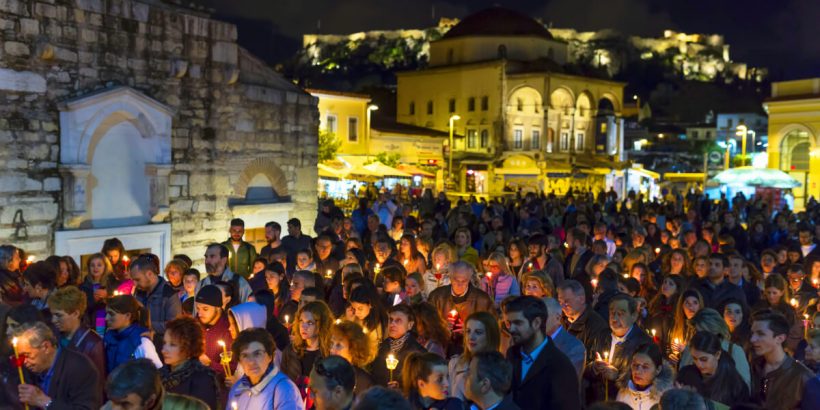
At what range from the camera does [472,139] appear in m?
54.0

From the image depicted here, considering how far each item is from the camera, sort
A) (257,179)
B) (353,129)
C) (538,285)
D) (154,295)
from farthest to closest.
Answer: (353,129) < (257,179) < (154,295) < (538,285)

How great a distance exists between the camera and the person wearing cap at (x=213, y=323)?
238 inches

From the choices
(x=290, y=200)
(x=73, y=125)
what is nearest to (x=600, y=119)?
(x=290, y=200)

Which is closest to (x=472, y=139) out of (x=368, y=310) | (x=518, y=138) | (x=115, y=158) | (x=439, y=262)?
(x=518, y=138)

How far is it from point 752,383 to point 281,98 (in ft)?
34.0

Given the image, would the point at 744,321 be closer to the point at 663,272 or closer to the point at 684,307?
the point at 684,307

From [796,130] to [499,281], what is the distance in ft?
108

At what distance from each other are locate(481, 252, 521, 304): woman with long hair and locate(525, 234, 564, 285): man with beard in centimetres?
104

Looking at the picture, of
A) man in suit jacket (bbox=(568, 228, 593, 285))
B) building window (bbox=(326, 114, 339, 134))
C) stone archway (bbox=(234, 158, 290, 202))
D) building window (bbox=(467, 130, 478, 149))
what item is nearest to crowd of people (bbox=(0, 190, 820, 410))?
man in suit jacket (bbox=(568, 228, 593, 285))

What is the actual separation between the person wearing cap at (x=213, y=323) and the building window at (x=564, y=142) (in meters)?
50.1

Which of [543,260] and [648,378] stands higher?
[543,260]

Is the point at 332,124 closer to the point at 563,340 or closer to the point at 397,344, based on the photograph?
the point at 397,344

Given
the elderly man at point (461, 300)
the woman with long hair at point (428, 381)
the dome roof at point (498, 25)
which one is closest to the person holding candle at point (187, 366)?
the woman with long hair at point (428, 381)

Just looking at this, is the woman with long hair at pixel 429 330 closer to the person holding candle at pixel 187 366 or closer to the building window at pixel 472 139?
the person holding candle at pixel 187 366
